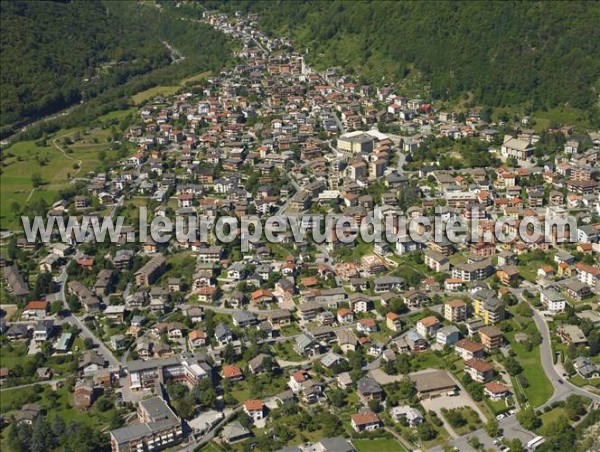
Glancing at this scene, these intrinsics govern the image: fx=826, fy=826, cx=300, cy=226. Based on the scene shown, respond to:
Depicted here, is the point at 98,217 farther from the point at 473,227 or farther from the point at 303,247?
the point at 473,227

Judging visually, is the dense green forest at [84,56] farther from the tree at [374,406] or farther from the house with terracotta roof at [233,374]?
the tree at [374,406]

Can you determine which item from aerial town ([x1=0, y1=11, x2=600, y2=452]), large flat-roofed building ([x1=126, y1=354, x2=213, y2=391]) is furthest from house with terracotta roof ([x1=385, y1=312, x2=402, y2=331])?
large flat-roofed building ([x1=126, y1=354, x2=213, y2=391])

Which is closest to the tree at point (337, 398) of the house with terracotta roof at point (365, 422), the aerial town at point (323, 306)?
the aerial town at point (323, 306)

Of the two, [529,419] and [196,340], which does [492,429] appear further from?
[196,340]

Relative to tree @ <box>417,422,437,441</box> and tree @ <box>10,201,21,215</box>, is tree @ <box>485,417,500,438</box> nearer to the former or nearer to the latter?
tree @ <box>417,422,437,441</box>

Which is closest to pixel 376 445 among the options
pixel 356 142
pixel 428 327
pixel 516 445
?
pixel 516 445

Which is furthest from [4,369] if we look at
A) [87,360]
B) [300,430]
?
[300,430]
